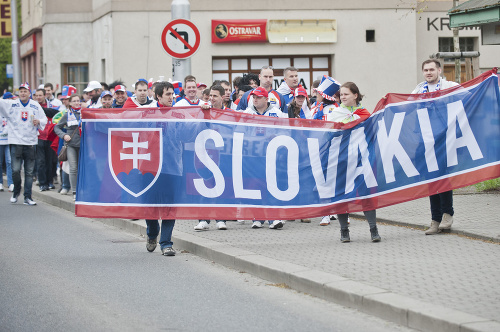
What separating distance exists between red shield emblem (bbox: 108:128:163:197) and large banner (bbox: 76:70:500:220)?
0.5 inches

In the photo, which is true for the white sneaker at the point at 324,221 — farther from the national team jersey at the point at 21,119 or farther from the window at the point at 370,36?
the window at the point at 370,36

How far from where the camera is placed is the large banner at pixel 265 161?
10.2 m

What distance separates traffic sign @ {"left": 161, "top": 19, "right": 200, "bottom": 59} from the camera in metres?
14.4

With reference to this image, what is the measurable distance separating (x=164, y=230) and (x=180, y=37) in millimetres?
4980

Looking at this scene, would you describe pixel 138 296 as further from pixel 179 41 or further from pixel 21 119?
pixel 21 119

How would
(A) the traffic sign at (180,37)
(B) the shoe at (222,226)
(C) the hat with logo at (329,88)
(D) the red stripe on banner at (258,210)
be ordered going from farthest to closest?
(A) the traffic sign at (180,37) → (B) the shoe at (222,226) → (C) the hat with logo at (329,88) → (D) the red stripe on banner at (258,210)

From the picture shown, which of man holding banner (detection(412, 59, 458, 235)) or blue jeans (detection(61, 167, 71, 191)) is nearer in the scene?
man holding banner (detection(412, 59, 458, 235))

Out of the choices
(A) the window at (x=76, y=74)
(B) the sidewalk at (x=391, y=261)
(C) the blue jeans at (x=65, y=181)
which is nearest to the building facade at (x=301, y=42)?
(A) the window at (x=76, y=74)

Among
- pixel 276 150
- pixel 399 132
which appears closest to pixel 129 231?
pixel 276 150

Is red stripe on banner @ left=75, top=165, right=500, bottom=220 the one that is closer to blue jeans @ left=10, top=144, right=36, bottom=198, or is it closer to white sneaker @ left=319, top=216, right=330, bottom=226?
white sneaker @ left=319, top=216, right=330, bottom=226

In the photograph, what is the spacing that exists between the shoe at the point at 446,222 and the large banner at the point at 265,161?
2.14 ft

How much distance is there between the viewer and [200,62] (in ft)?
111

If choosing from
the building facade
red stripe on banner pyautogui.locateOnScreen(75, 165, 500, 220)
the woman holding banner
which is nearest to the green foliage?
the woman holding banner

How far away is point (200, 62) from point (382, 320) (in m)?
27.6
